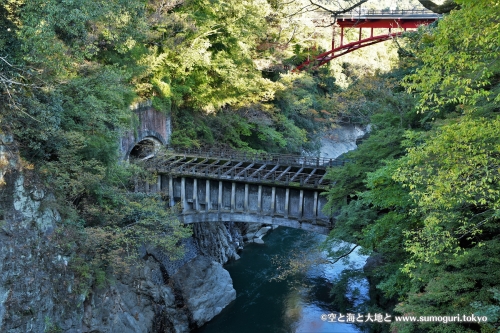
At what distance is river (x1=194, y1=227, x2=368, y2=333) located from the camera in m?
17.6

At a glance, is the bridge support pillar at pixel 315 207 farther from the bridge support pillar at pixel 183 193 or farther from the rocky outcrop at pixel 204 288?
the bridge support pillar at pixel 183 193

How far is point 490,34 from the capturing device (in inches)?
238

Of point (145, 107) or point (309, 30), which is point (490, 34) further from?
point (309, 30)

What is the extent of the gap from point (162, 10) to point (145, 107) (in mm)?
5926

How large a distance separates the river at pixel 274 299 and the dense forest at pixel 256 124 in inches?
124

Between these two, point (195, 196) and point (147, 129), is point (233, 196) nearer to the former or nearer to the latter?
point (195, 196)

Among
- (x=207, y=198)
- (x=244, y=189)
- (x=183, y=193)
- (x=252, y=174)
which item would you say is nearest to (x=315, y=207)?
(x=252, y=174)

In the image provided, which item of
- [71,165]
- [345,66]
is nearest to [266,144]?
[71,165]

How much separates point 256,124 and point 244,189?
10.3 m

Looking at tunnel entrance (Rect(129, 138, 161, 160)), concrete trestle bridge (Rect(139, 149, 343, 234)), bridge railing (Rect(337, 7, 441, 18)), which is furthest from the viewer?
bridge railing (Rect(337, 7, 441, 18))

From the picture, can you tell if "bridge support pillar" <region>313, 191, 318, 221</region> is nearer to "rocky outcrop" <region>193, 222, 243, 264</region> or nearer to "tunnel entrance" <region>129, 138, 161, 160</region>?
"rocky outcrop" <region>193, 222, 243, 264</region>

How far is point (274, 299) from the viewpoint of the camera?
19.8 meters

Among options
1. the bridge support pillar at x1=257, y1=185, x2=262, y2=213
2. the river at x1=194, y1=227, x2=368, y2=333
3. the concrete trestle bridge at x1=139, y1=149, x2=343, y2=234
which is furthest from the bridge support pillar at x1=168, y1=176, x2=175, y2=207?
the river at x1=194, y1=227, x2=368, y2=333

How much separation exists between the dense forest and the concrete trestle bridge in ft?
5.65
